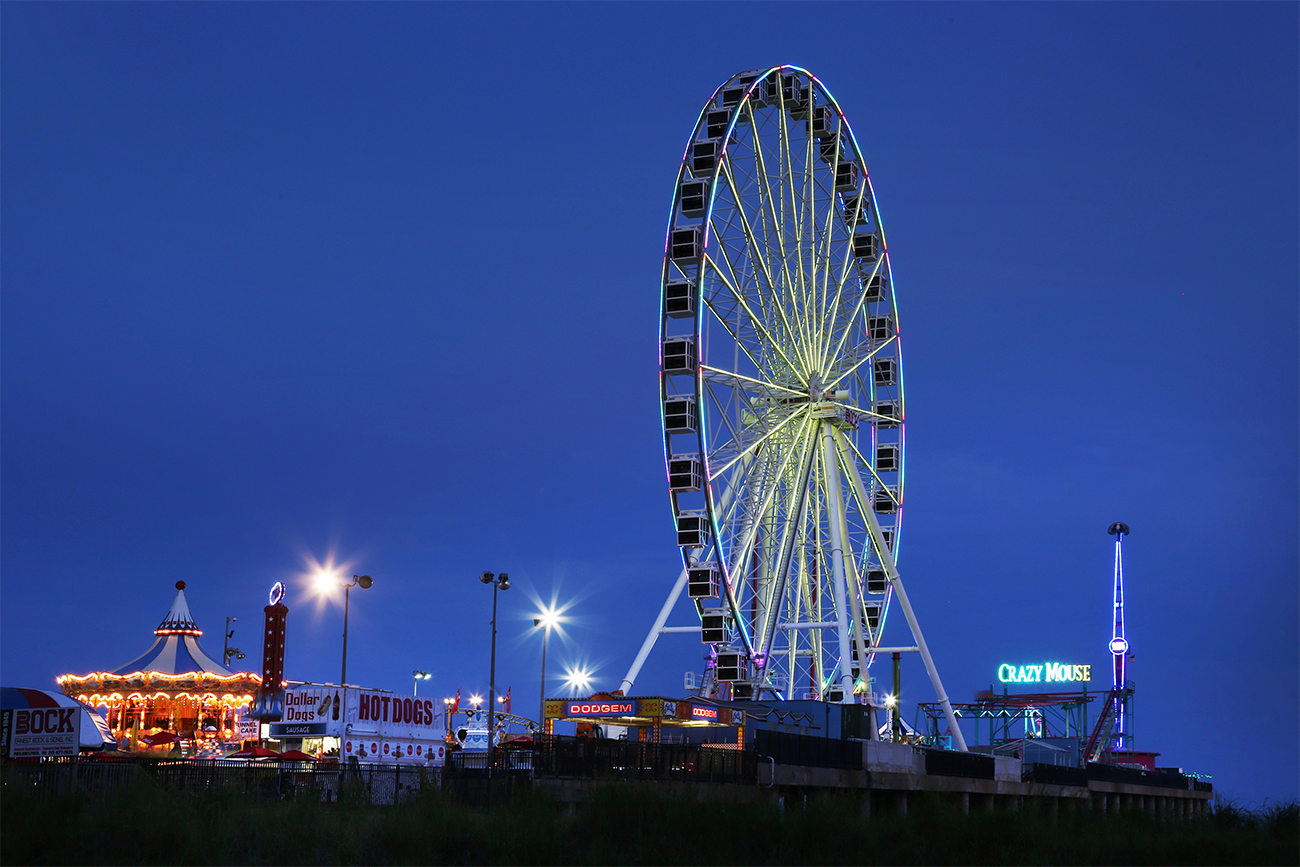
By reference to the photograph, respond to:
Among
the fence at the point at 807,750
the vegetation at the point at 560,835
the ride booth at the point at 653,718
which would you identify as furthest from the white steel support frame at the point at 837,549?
the vegetation at the point at 560,835

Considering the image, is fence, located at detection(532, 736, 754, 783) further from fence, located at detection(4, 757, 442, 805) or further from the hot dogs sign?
the hot dogs sign

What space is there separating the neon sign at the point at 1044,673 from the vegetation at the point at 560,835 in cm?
8447

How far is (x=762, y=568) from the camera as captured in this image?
51906 millimetres

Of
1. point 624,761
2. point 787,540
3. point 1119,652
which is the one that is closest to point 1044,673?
point 1119,652

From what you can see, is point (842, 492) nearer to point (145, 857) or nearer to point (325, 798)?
point (325, 798)

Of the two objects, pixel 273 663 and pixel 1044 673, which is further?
pixel 1044 673

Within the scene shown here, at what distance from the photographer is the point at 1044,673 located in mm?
119500

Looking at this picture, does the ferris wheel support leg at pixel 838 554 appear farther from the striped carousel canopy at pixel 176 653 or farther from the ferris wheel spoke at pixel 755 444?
the striped carousel canopy at pixel 176 653

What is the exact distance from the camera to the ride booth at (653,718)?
148 ft

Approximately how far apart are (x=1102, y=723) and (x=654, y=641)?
76789 millimetres

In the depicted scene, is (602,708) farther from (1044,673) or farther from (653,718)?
(1044,673)

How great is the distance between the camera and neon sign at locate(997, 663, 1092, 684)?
389ft

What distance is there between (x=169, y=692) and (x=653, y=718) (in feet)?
72.6

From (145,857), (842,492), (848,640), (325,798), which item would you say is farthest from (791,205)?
(145,857)
